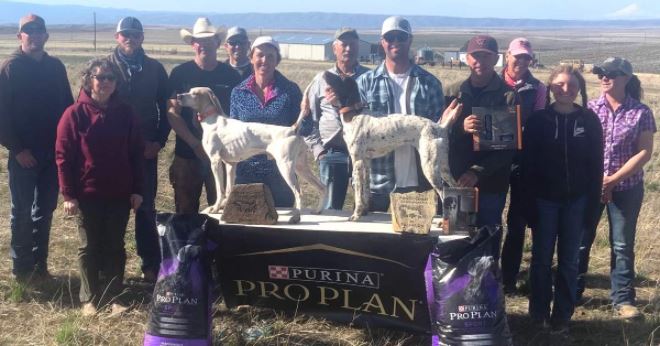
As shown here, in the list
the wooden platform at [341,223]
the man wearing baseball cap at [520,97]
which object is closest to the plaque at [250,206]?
the wooden platform at [341,223]

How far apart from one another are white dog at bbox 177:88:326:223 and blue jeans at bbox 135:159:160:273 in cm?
131

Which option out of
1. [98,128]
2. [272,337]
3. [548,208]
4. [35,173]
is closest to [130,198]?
[98,128]

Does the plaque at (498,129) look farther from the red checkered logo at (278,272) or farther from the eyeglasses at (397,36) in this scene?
the red checkered logo at (278,272)

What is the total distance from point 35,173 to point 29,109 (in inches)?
23.4

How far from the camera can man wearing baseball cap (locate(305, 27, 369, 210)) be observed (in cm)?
519

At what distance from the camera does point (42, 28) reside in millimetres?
5645

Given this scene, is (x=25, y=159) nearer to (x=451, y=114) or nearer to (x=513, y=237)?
(x=451, y=114)

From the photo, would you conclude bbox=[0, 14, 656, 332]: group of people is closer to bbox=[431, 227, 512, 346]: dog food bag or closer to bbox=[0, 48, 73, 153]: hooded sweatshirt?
bbox=[0, 48, 73, 153]: hooded sweatshirt

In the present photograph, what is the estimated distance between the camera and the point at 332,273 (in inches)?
181

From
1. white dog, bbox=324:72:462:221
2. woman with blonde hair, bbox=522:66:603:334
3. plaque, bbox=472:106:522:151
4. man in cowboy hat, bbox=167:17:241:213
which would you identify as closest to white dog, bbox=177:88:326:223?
white dog, bbox=324:72:462:221

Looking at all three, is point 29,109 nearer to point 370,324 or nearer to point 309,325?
point 309,325

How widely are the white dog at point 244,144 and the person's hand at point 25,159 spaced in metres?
1.79

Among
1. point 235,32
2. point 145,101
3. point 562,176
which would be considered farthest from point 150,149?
point 562,176

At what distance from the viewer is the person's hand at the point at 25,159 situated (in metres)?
5.58
